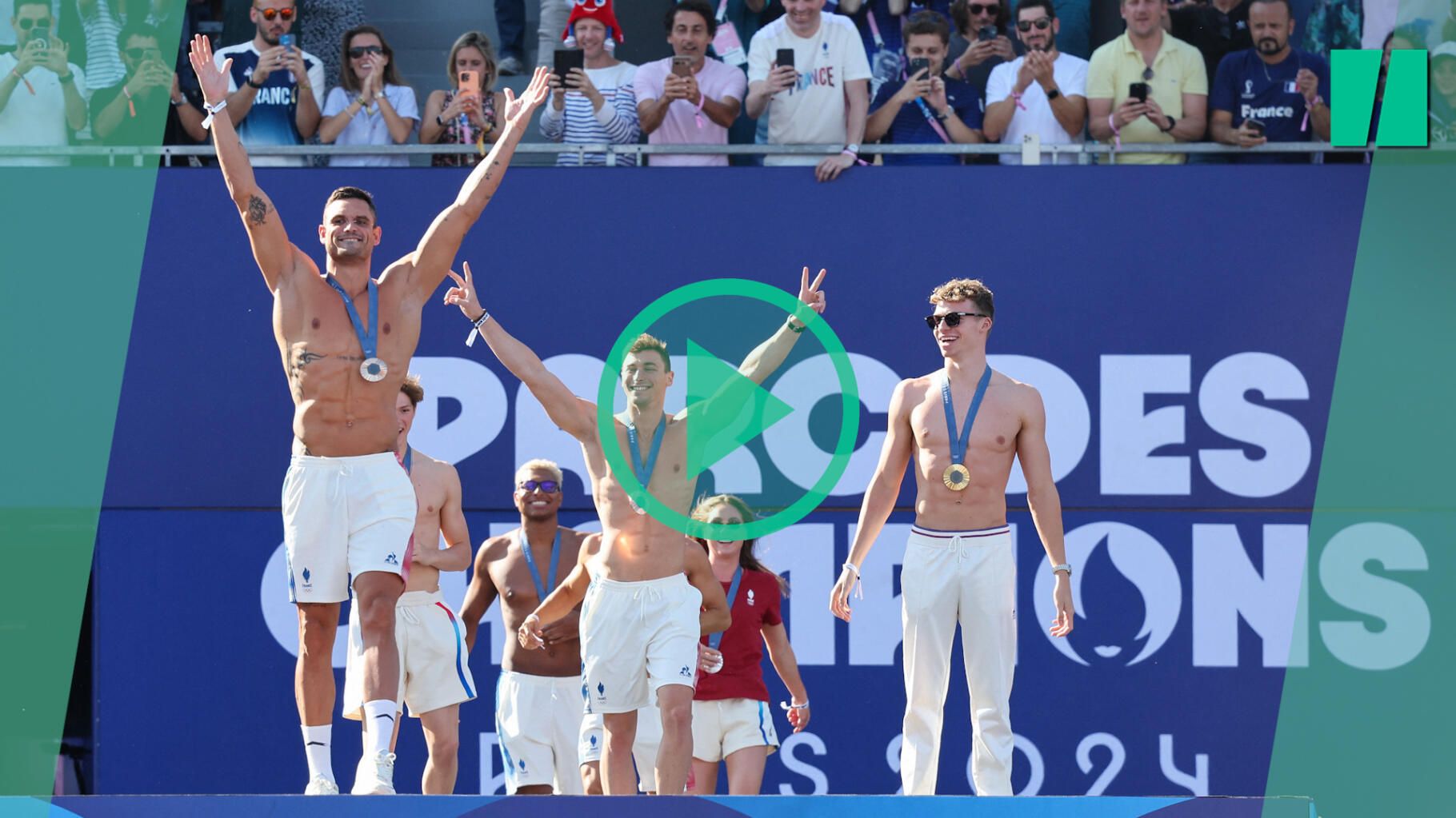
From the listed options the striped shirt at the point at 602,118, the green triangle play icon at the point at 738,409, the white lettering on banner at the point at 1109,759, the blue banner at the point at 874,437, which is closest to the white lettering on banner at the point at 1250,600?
the blue banner at the point at 874,437

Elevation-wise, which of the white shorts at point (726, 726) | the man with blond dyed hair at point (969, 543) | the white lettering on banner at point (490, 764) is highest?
the man with blond dyed hair at point (969, 543)

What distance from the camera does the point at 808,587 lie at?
9.57 meters

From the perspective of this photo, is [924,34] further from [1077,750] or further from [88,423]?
[88,423]

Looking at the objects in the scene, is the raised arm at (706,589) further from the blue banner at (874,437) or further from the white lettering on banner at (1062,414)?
the white lettering on banner at (1062,414)

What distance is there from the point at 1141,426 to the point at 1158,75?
1891 mm

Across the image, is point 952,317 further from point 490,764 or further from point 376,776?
point 490,764

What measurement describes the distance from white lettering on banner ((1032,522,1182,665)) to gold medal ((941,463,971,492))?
8.58 feet

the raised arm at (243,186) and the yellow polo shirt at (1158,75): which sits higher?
the yellow polo shirt at (1158,75)

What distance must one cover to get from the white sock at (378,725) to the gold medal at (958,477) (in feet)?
7.43

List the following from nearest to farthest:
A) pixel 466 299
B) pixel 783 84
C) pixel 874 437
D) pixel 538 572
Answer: pixel 466 299 < pixel 538 572 < pixel 783 84 < pixel 874 437

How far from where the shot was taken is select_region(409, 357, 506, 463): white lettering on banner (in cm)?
973

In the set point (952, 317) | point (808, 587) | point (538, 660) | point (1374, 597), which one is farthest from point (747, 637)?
point (1374, 597)

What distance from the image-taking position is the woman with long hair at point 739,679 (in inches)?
315

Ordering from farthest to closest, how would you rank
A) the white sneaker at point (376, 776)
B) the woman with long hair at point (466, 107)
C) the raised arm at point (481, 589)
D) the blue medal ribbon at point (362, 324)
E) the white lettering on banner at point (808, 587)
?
the woman with long hair at point (466, 107) → the white lettering on banner at point (808, 587) → the raised arm at point (481, 589) → the blue medal ribbon at point (362, 324) → the white sneaker at point (376, 776)
